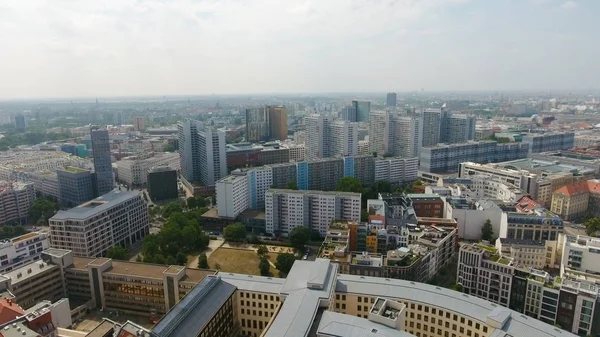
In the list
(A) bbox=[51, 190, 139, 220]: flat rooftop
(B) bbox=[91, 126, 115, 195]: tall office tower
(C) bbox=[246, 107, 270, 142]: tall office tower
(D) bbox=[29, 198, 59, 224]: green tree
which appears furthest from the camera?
(C) bbox=[246, 107, 270, 142]: tall office tower

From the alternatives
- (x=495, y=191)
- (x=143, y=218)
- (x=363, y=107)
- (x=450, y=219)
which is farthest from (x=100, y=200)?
(x=363, y=107)

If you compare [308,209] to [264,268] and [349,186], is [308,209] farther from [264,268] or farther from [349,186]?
[349,186]

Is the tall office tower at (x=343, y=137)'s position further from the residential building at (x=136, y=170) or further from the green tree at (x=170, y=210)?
the green tree at (x=170, y=210)

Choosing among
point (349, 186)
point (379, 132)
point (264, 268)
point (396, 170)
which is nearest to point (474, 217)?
point (349, 186)

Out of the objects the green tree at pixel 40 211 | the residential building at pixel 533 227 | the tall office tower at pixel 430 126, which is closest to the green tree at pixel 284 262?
the residential building at pixel 533 227

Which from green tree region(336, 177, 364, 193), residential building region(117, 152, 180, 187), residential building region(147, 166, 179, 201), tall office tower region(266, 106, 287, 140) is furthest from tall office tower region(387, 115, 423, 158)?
residential building region(117, 152, 180, 187)

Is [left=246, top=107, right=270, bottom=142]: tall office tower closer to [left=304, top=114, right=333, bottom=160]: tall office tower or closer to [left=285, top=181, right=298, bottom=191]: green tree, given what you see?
[left=304, top=114, right=333, bottom=160]: tall office tower

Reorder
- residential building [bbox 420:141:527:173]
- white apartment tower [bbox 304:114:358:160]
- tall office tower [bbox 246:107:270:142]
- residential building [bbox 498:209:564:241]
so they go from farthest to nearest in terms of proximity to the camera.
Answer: tall office tower [bbox 246:107:270:142]
white apartment tower [bbox 304:114:358:160]
residential building [bbox 420:141:527:173]
residential building [bbox 498:209:564:241]
